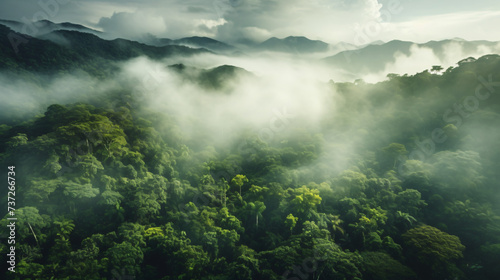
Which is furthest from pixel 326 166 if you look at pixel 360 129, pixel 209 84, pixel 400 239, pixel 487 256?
pixel 209 84

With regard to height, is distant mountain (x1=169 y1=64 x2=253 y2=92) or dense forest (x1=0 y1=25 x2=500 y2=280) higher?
distant mountain (x1=169 y1=64 x2=253 y2=92)

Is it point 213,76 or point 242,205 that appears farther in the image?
point 213,76

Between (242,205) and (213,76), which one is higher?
(213,76)

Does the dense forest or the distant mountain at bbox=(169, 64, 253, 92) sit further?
the distant mountain at bbox=(169, 64, 253, 92)

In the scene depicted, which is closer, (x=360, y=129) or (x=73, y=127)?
(x=73, y=127)

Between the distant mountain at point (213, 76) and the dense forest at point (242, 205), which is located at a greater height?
the distant mountain at point (213, 76)

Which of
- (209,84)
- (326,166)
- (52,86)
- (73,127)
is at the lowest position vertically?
(326,166)

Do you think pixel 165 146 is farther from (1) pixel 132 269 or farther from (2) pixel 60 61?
(2) pixel 60 61

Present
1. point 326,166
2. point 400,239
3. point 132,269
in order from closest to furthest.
A: point 132,269
point 400,239
point 326,166
